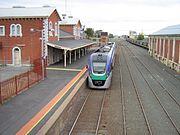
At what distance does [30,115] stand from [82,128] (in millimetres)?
2555

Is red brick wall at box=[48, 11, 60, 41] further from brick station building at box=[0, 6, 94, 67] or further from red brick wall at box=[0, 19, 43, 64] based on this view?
red brick wall at box=[0, 19, 43, 64]

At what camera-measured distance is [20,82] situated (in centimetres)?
1752

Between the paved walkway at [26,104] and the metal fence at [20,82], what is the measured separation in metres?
0.34

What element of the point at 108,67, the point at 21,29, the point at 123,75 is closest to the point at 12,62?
the point at 21,29

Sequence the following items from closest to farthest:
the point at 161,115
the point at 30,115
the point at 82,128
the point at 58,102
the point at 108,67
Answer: the point at 82,128
the point at 30,115
the point at 161,115
the point at 58,102
the point at 108,67

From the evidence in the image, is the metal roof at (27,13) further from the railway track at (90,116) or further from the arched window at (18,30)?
the railway track at (90,116)

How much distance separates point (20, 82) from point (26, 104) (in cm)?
361

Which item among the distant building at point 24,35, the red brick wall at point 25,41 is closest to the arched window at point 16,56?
the distant building at point 24,35

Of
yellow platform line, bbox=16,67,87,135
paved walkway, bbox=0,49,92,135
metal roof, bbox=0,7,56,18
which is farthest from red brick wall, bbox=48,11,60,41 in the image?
yellow platform line, bbox=16,67,87,135

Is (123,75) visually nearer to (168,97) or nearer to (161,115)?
(168,97)

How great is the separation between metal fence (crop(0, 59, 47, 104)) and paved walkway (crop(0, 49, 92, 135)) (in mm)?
342

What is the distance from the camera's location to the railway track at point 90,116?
1127 centimetres

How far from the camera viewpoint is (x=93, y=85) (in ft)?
62.5

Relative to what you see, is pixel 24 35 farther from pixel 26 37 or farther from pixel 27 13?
pixel 27 13
